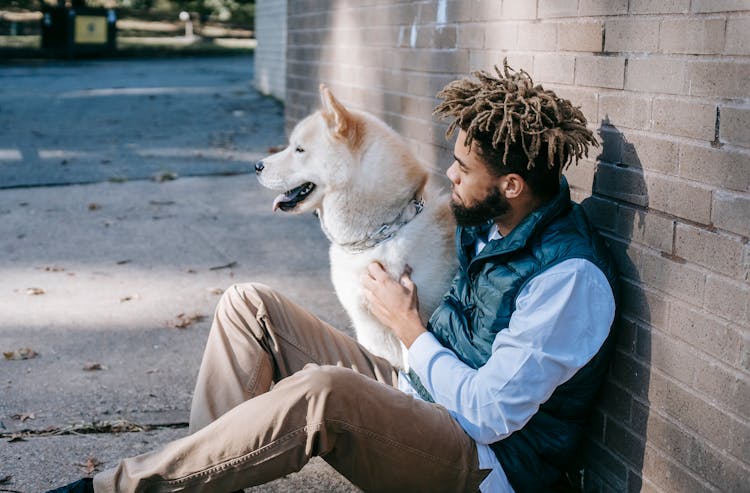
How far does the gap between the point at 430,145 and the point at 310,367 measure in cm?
245

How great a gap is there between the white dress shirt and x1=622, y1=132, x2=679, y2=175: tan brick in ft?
1.20

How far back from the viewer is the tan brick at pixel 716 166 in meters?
2.27

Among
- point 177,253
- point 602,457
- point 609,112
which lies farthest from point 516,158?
point 177,253

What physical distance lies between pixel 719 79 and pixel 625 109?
1.50 ft

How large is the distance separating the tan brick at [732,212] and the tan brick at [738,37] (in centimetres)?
36

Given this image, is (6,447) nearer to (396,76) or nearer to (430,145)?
(430,145)

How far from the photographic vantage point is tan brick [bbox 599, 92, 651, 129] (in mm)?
2682

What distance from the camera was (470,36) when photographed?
4.25 meters

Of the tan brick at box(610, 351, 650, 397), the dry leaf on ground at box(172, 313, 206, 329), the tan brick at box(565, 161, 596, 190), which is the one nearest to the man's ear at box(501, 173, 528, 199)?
the tan brick at box(565, 161, 596, 190)

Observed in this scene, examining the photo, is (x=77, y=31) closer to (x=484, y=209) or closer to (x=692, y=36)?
(x=484, y=209)

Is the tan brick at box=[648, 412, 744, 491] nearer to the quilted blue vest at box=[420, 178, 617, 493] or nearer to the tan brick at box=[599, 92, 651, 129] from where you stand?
the quilted blue vest at box=[420, 178, 617, 493]

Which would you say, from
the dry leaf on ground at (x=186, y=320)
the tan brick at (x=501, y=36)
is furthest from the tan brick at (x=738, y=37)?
the dry leaf on ground at (x=186, y=320)

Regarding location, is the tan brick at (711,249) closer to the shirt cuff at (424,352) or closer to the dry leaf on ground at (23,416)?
the shirt cuff at (424,352)

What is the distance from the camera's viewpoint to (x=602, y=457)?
117 inches
